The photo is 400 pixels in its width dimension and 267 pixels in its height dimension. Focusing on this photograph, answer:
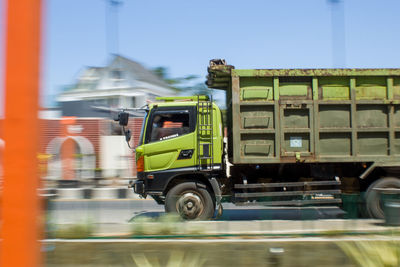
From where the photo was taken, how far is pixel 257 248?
427 centimetres

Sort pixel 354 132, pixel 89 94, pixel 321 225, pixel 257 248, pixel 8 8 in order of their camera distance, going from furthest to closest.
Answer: pixel 89 94 < pixel 354 132 < pixel 321 225 < pixel 257 248 < pixel 8 8

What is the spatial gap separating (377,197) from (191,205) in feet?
10.9

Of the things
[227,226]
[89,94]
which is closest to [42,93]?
[227,226]

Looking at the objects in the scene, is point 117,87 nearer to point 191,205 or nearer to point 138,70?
point 138,70

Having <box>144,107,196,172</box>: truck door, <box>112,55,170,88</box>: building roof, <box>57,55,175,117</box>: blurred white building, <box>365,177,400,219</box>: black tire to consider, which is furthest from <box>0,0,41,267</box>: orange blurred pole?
<box>112,55,170,88</box>: building roof

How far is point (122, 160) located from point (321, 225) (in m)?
11.5

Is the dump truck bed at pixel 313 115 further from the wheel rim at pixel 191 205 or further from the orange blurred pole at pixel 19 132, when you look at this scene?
the orange blurred pole at pixel 19 132

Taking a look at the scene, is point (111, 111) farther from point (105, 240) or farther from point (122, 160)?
point (105, 240)

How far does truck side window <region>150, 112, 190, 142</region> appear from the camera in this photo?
768cm

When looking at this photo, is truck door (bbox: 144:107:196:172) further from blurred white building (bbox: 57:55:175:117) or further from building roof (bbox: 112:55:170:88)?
building roof (bbox: 112:55:170:88)

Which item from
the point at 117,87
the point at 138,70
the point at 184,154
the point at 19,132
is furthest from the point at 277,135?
the point at 138,70

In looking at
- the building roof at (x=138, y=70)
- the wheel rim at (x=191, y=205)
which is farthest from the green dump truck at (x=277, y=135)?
the building roof at (x=138, y=70)

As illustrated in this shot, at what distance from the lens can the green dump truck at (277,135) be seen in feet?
24.5

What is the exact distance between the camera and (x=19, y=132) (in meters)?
2.13
